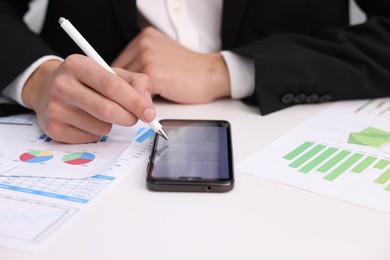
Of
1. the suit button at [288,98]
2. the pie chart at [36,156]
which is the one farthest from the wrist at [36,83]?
the suit button at [288,98]

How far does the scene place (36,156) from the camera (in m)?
0.52

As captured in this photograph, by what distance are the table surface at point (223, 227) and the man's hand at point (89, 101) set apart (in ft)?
0.26

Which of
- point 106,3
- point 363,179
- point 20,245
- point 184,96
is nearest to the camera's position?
point 20,245

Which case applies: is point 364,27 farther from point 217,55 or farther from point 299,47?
point 217,55

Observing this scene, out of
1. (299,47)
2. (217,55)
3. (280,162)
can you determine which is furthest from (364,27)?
(280,162)

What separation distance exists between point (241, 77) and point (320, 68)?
13cm

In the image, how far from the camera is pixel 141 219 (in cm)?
41

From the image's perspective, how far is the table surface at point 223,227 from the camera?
0.36m

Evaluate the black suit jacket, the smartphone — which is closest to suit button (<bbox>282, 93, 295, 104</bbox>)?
the black suit jacket

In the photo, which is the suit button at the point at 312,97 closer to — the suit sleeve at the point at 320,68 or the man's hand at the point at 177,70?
the suit sleeve at the point at 320,68

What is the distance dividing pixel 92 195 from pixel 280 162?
221mm

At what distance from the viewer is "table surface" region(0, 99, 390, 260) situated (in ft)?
1.20

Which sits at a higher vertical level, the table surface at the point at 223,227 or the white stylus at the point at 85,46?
the white stylus at the point at 85,46

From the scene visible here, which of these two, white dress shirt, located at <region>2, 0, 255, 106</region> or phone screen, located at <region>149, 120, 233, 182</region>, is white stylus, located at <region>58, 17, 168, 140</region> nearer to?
phone screen, located at <region>149, 120, 233, 182</region>
